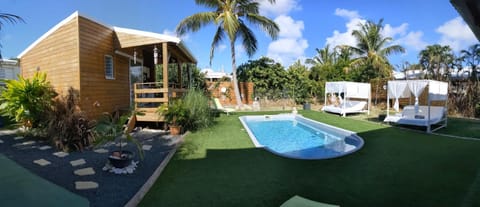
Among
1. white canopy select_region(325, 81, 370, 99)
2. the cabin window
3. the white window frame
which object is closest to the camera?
the white window frame

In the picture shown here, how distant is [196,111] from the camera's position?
8.44 metres

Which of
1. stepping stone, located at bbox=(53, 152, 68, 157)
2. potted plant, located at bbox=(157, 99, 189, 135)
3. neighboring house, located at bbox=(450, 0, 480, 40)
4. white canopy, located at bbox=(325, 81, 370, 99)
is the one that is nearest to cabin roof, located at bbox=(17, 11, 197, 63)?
potted plant, located at bbox=(157, 99, 189, 135)

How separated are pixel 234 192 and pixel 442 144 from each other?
616 centimetres

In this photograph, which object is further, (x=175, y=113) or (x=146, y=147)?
(x=175, y=113)

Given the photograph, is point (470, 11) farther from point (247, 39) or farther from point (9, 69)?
point (9, 69)

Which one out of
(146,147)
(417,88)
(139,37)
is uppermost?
(139,37)

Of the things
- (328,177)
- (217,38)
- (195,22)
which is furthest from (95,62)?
(217,38)

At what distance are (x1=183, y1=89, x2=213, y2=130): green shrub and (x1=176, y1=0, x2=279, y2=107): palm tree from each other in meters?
6.66

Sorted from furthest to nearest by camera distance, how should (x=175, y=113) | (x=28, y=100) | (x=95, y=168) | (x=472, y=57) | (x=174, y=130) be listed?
1. (x=472, y=57)
2. (x=175, y=113)
3. (x=174, y=130)
4. (x=28, y=100)
5. (x=95, y=168)

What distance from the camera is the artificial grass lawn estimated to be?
3348mm

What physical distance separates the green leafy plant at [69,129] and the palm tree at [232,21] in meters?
9.71

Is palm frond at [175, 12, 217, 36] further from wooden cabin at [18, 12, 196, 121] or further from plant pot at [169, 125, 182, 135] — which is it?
plant pot at [169, 125, 182, 135]

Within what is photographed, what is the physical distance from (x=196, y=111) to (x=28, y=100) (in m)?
4.89

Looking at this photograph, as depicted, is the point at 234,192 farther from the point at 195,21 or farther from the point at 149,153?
the point at 195,21
